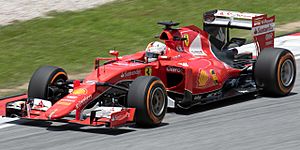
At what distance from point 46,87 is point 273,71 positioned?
11.9ft

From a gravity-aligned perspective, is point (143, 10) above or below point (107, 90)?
above

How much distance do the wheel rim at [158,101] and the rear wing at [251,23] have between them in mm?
3021

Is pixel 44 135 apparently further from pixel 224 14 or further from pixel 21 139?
pixel 224 14

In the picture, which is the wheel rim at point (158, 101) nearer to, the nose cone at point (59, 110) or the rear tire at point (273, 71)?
the nose cone at point (59, 110)

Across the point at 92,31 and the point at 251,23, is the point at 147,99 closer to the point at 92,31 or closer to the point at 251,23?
the point at 251,23

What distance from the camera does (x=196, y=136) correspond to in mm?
11172

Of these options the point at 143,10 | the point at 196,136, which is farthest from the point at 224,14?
the point at 143,10

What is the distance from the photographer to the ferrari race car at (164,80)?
11.4 metres

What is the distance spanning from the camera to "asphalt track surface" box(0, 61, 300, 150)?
10727 mm

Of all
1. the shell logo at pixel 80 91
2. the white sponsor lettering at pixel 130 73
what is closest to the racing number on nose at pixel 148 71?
the white sponsor lettering at pixel 130 73

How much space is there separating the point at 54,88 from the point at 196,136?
8.26 ft

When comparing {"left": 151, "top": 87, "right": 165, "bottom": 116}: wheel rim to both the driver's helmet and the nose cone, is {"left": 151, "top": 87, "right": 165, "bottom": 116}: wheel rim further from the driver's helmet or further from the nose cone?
the nose cone

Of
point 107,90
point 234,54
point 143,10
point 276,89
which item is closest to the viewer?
point 107,90

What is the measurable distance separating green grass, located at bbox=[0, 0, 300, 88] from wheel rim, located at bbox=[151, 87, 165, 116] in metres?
4.53
